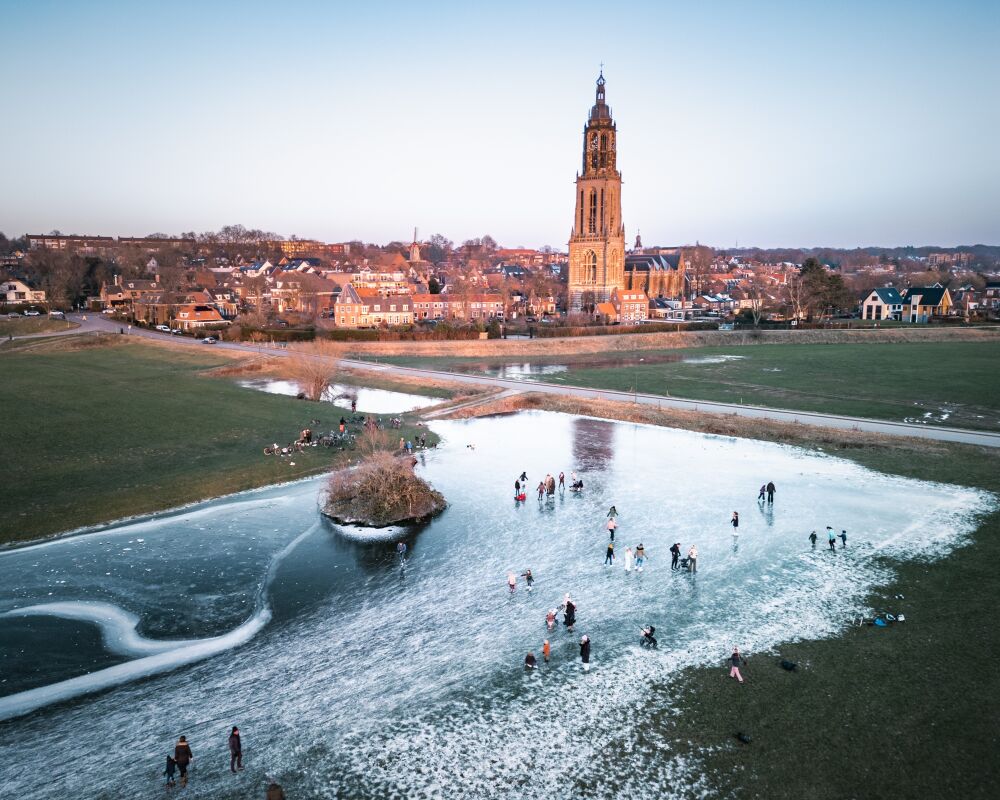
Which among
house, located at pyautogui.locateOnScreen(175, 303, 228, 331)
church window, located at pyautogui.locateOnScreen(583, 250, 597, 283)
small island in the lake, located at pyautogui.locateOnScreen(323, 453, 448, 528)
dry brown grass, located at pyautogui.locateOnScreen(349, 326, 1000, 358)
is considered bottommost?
small island in the lake, located at pyautogui.locateOnScreen(323, 453, 448, 528)

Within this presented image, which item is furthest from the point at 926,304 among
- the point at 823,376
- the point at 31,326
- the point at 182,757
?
the point at 31,326

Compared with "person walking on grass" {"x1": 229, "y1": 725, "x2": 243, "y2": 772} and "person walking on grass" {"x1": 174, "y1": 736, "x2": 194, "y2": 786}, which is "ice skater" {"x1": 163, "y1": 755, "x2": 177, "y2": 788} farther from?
"person walking on grass" {"x1": 229, "y1": 725, "x2": 243, "y2": 772}

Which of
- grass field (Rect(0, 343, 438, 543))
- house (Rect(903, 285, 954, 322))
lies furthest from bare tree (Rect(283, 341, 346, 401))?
house (Rect(903, 285, 954, 322))

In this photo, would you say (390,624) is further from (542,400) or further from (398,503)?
(542,400)

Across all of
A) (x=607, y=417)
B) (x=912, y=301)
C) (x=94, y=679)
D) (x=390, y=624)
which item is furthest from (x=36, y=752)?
(x=912, y=301)

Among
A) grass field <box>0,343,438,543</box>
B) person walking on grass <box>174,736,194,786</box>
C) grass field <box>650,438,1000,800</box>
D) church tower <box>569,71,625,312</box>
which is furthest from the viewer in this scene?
church tower <box>569,71,625,312</box>

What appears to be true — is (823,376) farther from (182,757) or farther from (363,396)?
(182,757)
